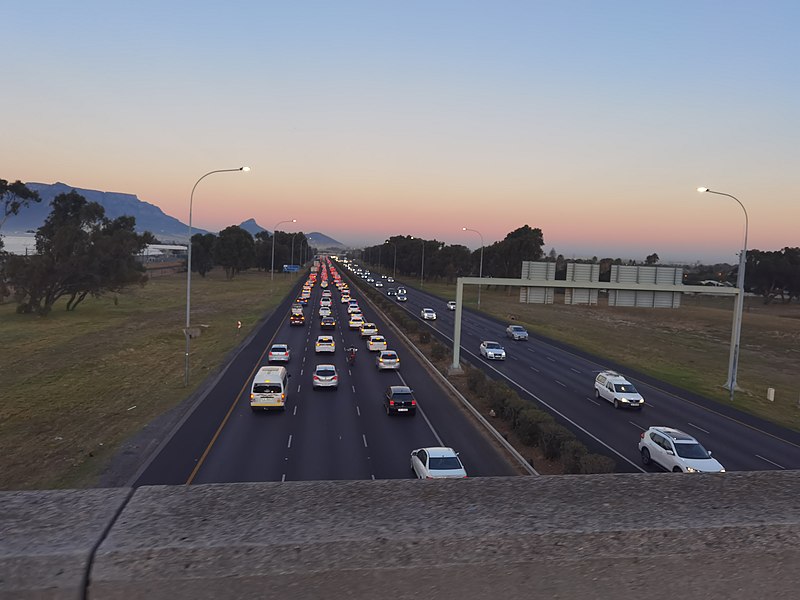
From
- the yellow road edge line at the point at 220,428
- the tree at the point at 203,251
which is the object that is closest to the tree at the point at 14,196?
the tree at the point at 203,251

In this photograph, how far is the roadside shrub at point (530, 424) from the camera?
851 inches

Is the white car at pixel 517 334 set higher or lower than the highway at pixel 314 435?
higher

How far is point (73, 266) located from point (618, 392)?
62.3m

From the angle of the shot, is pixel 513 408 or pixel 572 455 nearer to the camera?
pixel 572 455

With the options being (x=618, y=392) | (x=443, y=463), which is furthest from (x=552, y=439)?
(x=618, y=392)

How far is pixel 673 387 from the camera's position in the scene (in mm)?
35188

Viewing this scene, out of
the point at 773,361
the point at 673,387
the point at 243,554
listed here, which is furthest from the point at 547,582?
the point at 773,361

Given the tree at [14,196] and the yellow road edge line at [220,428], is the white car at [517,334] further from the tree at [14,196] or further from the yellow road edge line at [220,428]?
the tree at [14,196]

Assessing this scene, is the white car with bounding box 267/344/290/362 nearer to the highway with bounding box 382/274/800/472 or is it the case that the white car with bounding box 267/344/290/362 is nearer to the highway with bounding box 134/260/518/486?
the highway with bounding box 134/260/518/486

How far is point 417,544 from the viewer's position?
6.67 ft

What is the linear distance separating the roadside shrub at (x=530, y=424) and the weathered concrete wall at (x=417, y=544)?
1984cm

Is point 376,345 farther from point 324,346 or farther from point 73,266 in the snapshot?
point 73,266

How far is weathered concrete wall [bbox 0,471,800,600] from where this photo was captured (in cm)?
190

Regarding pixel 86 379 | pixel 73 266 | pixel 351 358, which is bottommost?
pixel 86 379
